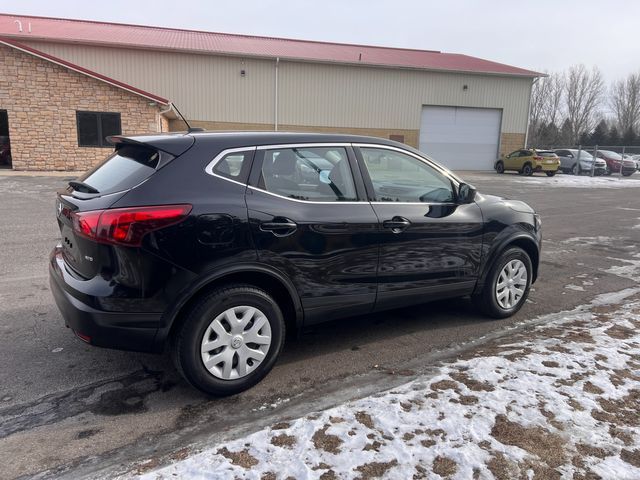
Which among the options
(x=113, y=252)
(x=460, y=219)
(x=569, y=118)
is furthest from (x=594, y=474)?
(x=569, y=118)

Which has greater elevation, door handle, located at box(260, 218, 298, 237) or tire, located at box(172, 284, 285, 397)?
door handle, located at box(260, 218, 298, 237)

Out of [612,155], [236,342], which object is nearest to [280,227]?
[236,342]

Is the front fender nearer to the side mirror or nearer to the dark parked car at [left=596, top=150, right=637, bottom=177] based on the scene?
the side mirror

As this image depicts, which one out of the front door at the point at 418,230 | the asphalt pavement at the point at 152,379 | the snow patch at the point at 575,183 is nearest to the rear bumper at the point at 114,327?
the asphalt pavement at the point at 152,379

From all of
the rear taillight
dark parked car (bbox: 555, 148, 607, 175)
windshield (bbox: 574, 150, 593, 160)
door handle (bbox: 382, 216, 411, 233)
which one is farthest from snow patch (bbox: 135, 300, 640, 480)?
windshield (bbox: 574, 150, 593, 160)

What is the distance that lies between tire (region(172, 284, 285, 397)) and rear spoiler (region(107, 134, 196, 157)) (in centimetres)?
94

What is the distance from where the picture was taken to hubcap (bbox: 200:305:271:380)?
10.3 feet

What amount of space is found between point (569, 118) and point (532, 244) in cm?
7612

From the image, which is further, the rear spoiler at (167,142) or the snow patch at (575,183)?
the snow patch at (575,183)

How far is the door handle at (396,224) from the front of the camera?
379 cm

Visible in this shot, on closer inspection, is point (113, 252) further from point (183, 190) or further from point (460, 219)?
point (460, 219)

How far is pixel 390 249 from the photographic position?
3.84m

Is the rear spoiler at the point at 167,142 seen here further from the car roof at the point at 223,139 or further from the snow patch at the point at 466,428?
the snow patch at the point at 466,428

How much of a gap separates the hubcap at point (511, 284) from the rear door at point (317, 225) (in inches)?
62.7
